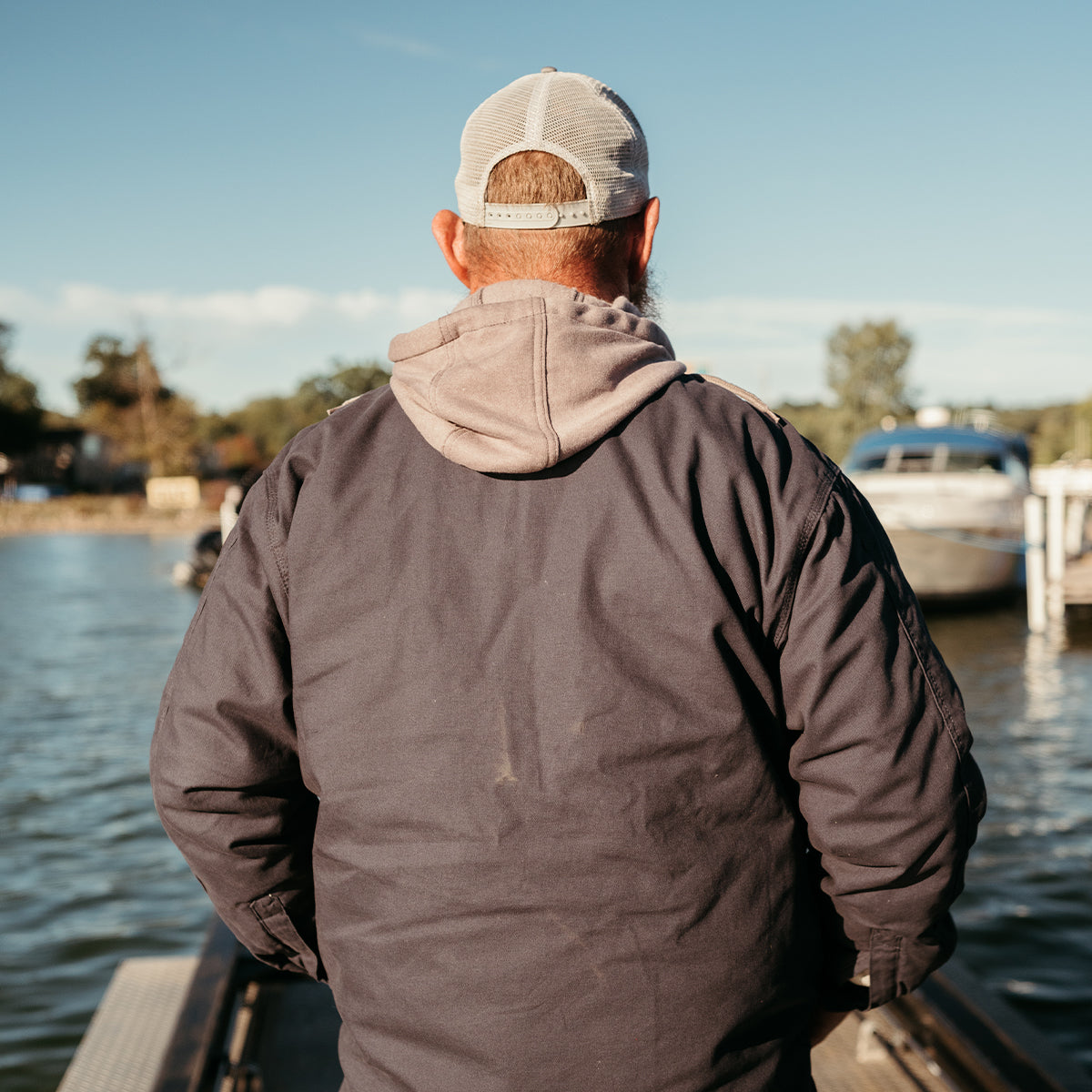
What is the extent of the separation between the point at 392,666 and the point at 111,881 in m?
6.29

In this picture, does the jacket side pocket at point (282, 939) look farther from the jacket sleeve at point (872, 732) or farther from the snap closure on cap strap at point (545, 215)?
the snap closure on cap strap at point (545, 215)

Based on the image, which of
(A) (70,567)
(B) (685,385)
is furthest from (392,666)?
(A) (70,567)

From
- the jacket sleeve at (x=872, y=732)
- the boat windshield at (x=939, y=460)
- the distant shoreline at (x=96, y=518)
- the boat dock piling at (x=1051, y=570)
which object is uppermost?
the jacket sleeve at (x=872, y=732)

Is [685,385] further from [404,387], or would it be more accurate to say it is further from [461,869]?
[461,869]

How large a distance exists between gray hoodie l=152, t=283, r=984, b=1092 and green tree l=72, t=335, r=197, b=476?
6886 centimetres

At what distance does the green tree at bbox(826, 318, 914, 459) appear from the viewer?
6059cm

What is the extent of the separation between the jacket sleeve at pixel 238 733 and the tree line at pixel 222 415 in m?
49.5

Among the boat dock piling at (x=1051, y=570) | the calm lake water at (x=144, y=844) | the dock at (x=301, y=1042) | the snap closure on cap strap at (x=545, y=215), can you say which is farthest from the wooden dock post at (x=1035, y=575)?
the snap closure on cap strap at (x=545, y=215)

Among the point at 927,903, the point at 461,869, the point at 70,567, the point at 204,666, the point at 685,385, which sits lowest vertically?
the point at 70,567

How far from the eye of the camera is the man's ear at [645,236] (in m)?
1.56

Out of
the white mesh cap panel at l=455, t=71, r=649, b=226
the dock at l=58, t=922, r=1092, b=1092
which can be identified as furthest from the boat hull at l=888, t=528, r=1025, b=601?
the white mesh cap panel at l=455, t=71, r=649, b=226

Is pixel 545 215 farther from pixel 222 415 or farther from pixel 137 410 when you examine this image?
pixel 222 415

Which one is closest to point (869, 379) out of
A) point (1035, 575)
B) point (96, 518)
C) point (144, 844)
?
point (96, 518)

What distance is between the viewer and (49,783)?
886 cm
